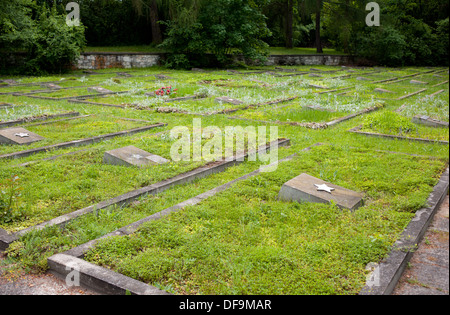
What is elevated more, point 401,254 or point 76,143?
point 76,143

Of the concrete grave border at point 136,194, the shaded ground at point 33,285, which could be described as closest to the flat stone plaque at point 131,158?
the concrete grave border at point 136,194

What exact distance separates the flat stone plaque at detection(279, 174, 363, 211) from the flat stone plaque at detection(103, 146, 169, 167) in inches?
81.3

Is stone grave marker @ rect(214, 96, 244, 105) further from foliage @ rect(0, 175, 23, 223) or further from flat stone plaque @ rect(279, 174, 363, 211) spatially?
foliage @ rect(0, 175, 23, 223)

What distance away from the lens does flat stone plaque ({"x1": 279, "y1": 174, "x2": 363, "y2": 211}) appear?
4.21 meters

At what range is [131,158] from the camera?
Answer: 5.66 metres

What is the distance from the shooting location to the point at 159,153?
615 centimetres

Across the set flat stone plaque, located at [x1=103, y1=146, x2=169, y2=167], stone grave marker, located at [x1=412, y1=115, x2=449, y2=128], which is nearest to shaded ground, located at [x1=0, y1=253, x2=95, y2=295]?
flat stone plaque, located at [x1=103, y1=146, x2=169, y2=167]

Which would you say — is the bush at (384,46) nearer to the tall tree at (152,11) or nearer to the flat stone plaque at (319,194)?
the tall tree at (152,11)

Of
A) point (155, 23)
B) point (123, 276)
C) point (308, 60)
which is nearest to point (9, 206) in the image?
point (123, 276)

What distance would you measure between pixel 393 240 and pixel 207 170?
8.70 feet

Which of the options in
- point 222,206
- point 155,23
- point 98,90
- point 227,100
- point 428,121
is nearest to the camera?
point 222,206

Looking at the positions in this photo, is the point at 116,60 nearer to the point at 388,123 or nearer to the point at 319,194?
the point at 388,123

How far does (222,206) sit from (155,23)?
73.0 ft
